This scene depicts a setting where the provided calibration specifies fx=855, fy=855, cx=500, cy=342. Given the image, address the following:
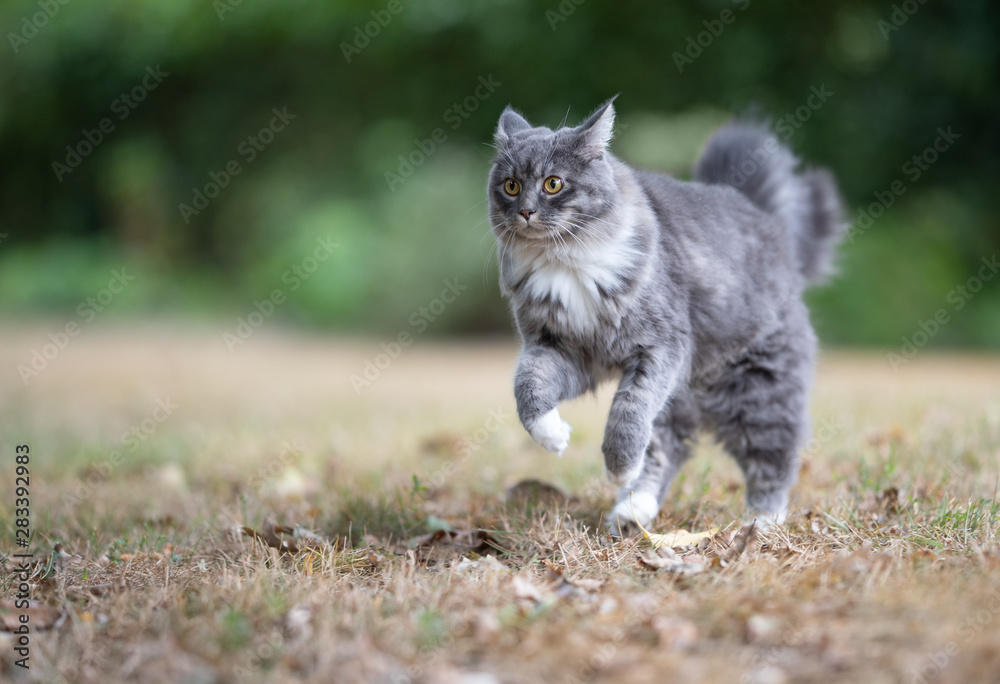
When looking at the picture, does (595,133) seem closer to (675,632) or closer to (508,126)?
(508,126)

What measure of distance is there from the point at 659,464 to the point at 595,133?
1.24m

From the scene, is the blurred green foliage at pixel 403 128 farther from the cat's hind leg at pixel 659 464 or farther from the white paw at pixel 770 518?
the white paw at pixel 770 518

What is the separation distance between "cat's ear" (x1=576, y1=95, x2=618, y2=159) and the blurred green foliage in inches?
100

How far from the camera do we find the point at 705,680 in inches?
67.4

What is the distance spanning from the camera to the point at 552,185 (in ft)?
9.27

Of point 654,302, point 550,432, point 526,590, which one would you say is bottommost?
point 526,590

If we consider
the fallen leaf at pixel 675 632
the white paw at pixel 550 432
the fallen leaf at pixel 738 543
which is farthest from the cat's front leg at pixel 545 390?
the fallen leaf at pixel 675 632

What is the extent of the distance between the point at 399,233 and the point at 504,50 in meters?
3.64

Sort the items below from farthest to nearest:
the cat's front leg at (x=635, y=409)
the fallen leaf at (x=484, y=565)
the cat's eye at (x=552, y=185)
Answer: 1. the cat's eye at (x=552, y=185)
2. the cat's front leg at (x=635, y=409)
3. the fallen leaf at (x=484, y=565)

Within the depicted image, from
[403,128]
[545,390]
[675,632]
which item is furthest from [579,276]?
[403,128]

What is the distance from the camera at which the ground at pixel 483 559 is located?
1.83m

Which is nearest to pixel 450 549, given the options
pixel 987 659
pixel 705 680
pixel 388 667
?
pixel 388 667

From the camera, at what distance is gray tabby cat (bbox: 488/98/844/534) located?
2760 millimetres

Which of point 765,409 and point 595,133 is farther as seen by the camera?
point 765,409
